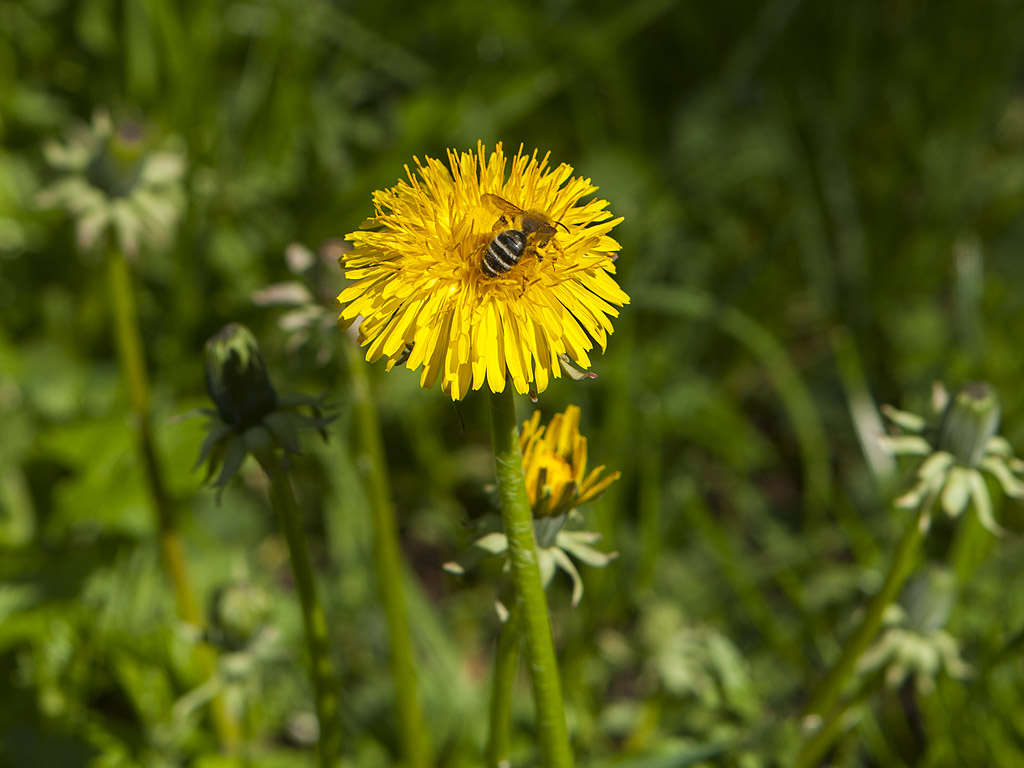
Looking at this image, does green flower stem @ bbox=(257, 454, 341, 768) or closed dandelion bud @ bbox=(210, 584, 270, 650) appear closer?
green flower stem @ bbox=(257, 454, 341, 768)

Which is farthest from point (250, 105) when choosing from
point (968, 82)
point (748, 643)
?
point (968, 82)

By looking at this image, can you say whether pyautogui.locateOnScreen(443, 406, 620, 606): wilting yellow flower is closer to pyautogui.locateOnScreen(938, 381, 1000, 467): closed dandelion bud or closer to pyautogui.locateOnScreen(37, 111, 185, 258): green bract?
pyautogui.locateOnScreen(938, 381, 1000, 467): closed dandelion bud

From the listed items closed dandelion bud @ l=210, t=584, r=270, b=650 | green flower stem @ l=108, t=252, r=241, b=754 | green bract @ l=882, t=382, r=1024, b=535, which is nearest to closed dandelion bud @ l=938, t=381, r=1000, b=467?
green bract @ l=882, t=382, r=1024, b=535

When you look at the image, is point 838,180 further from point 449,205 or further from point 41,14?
point 41,14

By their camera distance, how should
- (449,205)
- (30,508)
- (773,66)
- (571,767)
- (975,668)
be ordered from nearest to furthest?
(449,205), (571,767), (975,668), (30,508), (773,66)

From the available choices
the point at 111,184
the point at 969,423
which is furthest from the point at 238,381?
the point at 969,423
